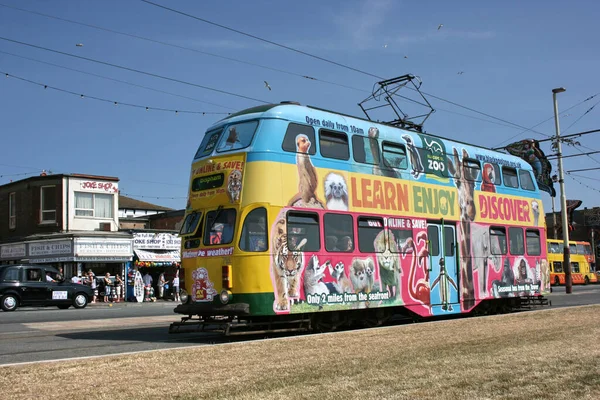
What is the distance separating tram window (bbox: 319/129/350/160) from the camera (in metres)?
14.6

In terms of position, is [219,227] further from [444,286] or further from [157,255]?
[157,255]

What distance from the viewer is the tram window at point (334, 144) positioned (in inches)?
575

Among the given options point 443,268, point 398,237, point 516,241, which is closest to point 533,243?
point 516,241

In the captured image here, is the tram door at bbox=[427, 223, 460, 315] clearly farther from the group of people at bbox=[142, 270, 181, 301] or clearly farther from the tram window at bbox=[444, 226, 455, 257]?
the group of people at bbox=[142, 270, 181, 301]

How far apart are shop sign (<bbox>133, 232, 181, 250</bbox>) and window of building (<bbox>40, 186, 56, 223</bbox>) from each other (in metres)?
4.92

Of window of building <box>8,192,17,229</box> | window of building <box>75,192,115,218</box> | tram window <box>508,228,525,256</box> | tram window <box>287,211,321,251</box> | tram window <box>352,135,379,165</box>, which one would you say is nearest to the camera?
tram window <box>287,211,321,251</box>

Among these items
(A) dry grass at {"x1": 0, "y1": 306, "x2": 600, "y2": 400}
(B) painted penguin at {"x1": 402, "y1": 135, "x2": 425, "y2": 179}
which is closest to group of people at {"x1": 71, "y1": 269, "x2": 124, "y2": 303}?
(B) painted penguin at {"x1": 402, "y1": 135, "x2": 425, "y2": 179}

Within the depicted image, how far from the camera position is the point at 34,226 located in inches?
1588

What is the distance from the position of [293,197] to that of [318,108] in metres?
2.31

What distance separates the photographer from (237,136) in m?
13.9

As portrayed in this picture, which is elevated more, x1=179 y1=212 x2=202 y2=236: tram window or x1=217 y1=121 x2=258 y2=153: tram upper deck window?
x1=217 y1=121 x2=258 y2=153: tram upper deck window

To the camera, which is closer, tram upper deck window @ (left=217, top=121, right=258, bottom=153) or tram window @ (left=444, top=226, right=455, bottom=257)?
tram upper deck window @ (left=217, top=121, right=258, bottom=153)

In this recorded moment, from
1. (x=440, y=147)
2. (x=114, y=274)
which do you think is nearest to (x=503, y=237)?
(x=440, y=147)

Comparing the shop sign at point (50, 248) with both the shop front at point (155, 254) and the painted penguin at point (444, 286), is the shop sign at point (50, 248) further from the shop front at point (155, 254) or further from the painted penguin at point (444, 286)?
the painted penguin at point (444, 286)
